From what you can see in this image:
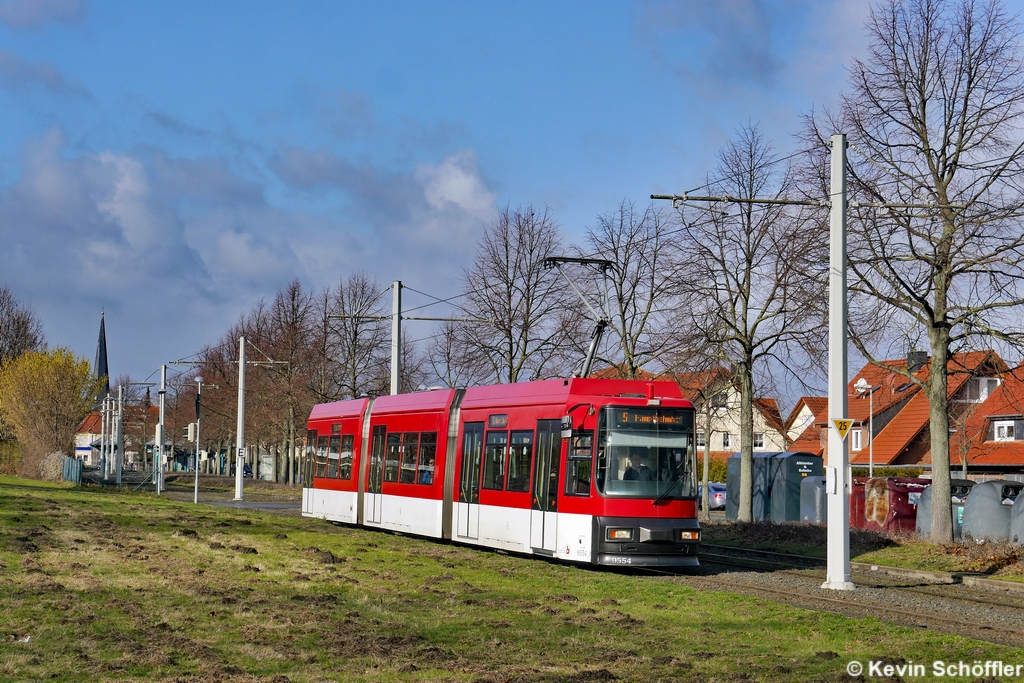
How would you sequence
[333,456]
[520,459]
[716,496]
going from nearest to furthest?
[520,459]
[333,456]
[716,496]

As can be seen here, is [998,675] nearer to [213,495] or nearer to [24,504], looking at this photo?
[24,504]

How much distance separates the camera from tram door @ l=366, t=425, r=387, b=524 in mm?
26656

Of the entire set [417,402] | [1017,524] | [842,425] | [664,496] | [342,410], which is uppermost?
[417,402]

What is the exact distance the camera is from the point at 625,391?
19328 millimetres

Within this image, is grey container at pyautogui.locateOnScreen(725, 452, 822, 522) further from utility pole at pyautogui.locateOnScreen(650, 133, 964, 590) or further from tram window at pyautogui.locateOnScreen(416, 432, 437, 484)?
utility pole at pyautogui.locateOnScreen(650, 133, 964, 590)

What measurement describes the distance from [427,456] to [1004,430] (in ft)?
146

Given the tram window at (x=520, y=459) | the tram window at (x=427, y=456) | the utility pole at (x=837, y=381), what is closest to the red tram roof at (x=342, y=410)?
the tram window at (x=427, y=456)

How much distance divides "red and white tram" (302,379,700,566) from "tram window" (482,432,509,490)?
37 millimetres

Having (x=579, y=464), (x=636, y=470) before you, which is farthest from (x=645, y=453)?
A: (x=579, y=464)

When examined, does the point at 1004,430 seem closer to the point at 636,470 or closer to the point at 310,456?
the point at 310,456

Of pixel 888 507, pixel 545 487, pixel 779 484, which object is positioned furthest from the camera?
pixel 779 484

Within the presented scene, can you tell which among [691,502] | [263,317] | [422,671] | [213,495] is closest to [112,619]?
[422,671]

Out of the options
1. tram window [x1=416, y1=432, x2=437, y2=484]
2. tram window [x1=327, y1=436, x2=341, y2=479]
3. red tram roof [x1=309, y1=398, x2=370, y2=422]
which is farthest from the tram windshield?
tram window [x1=327, y1=436, x2=341, y2=479]

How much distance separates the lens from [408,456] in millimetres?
25203
